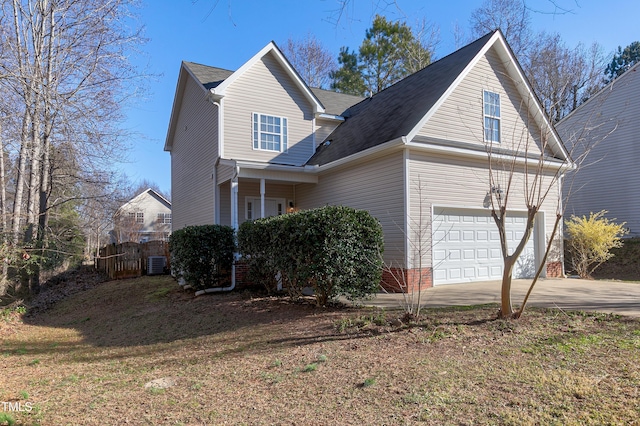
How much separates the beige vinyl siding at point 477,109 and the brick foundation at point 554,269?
362cm

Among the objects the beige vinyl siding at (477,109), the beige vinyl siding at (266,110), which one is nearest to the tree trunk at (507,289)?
the beige vinyl siding at (477,109)

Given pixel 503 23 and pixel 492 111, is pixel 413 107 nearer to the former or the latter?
pixel 492 111

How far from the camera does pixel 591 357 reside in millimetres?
4539

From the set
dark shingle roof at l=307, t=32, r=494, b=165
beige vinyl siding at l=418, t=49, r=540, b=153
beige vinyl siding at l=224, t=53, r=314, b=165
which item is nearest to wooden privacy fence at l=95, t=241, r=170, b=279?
beige vinyl siding at l=224, t=53, r=314, b=165

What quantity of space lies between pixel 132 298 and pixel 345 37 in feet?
34.1

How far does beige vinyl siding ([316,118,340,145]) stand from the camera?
15203 millimetres

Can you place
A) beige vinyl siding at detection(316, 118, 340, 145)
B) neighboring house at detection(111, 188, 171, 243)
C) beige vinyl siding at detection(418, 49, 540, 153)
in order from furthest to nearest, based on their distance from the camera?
neighboring house at detection(111, 188, 171, 243) → beige vinyl siding at detection(316, 118, 340, 145) → beige vinyl siding at detection(418, 49, 540, 153)

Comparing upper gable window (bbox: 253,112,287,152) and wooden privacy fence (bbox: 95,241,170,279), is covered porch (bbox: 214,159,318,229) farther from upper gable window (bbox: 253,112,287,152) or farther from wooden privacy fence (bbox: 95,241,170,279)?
wooden privacy fence (bbox: 95,241,170,279)

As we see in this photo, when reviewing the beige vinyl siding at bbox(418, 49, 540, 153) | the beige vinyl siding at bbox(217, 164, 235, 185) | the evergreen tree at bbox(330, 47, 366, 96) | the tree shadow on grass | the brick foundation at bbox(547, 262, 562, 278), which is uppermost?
the evergreen tree at bbox(330, 47, 366, 96)

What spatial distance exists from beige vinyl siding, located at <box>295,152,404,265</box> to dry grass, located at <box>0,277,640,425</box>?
3484 millimetres

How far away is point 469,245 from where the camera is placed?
11.2 meters

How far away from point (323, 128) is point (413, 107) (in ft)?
15.7

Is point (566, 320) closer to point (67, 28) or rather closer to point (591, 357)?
point (591, 357)

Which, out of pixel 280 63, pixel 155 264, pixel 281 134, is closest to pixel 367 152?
pixel 281 134
